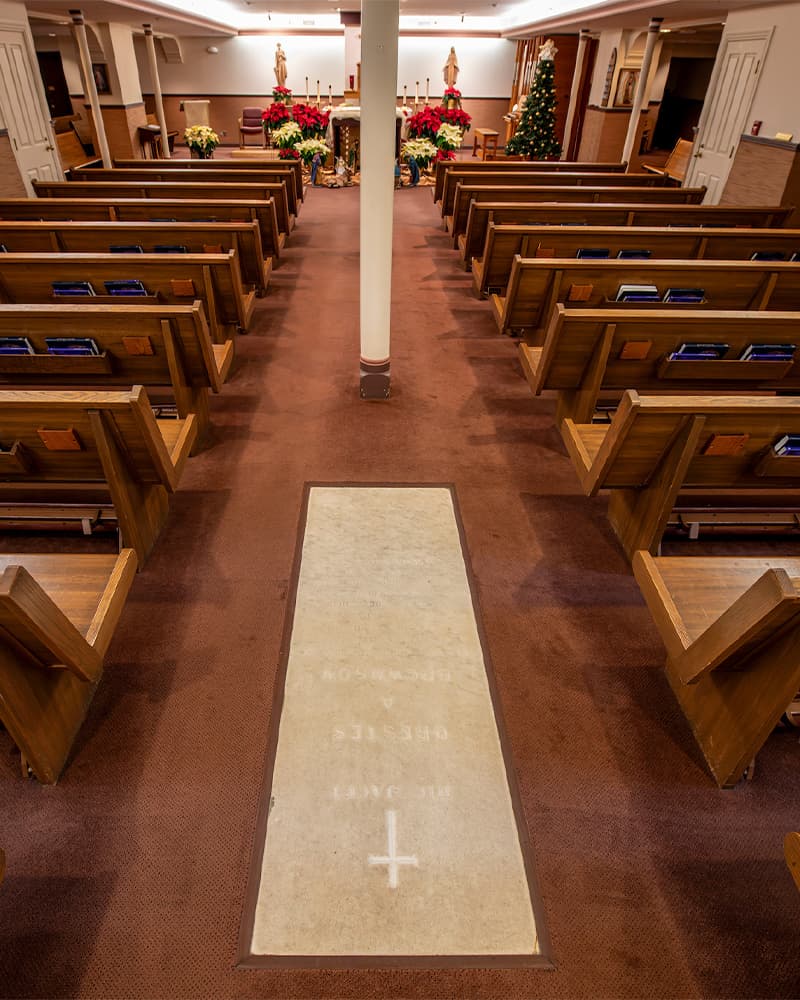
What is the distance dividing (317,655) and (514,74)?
16316 mm

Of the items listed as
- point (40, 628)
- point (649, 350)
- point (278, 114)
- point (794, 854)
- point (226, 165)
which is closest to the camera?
point (794, 854)

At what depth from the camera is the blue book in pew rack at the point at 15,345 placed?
275cm

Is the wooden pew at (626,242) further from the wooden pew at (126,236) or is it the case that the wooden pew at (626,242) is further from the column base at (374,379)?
the wooden pew at (126,236)

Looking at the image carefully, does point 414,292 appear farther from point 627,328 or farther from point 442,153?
point 442,153

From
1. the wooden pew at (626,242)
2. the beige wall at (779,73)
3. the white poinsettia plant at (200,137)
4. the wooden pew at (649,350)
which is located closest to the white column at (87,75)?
the white poinsettia plant at (200,137)

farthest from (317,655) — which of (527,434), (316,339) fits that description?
(316,339)

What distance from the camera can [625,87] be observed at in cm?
911

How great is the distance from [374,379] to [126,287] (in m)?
1.44

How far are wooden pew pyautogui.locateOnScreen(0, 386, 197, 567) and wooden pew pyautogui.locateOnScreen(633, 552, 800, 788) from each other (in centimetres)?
178

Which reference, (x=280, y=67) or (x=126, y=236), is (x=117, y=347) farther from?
(x=280, y=67)

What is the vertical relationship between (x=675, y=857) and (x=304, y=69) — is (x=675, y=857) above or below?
below

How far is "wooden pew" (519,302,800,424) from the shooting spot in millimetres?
2711

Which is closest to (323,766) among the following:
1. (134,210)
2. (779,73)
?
(134,210)

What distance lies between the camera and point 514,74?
47.4 feet
